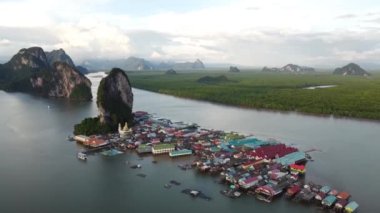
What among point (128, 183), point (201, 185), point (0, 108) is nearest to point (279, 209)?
point (201, 185)

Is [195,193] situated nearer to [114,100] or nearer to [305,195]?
[305,195]

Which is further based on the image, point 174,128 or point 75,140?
point 174,128

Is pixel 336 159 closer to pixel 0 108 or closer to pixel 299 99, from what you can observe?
pixel 299 99

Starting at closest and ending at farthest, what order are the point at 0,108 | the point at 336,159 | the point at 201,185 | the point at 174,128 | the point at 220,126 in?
the point at 201,185 → the point at 336,159 → the point at 174,128 → the point at 220,126 → the point at 0,108

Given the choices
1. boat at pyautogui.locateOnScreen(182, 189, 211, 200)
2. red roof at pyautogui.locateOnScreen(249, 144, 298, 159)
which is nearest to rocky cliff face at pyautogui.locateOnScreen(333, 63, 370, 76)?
red roof at pyautogui.locateOnScreen(249, 144, 298, 159)

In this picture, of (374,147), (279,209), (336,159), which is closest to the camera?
(279,209)

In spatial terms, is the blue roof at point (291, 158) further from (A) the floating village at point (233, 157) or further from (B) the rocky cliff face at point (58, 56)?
(B) the rocky cliff face at point (58, 56)

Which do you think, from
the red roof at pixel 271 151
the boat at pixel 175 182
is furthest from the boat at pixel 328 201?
the boat at pixel 175 182
